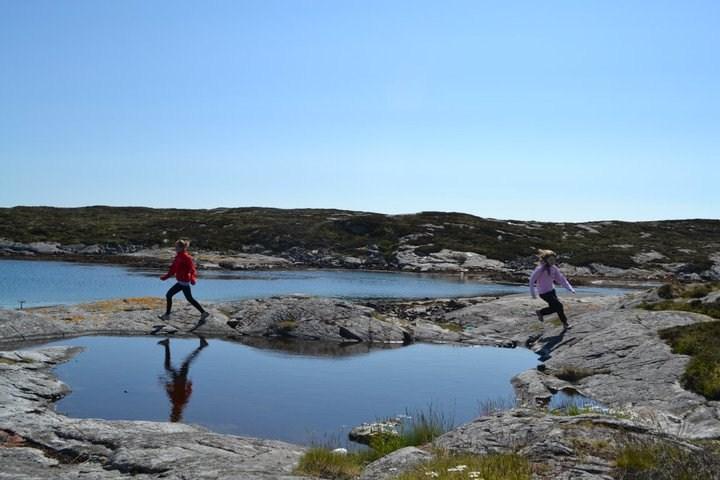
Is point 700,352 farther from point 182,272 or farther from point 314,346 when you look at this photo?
point 182,272

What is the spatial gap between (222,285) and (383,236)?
4276cm

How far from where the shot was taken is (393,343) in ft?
82.2

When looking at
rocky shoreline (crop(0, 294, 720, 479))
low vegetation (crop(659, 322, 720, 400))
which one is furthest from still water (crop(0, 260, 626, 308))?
low vegetation (crop(659, 322, 720, 400))

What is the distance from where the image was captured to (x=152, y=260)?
7588 centimetres

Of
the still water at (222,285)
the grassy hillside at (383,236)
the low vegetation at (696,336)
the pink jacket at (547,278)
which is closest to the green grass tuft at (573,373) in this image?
the low vegetation at (696,336)

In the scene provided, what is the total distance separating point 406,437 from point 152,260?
69169 millimetres

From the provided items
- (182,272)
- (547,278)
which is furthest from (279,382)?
(547,278)

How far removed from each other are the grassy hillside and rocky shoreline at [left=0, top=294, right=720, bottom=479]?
177 ft

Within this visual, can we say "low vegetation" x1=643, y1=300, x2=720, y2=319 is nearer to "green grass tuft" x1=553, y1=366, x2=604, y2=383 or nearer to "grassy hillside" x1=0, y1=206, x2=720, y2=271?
"green grass tuft" x1=553, y1=366, x2=604, y2=383

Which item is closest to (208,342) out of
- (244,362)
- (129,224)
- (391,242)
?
(244,362)

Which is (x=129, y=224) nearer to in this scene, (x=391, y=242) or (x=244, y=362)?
(x=391, y=242)

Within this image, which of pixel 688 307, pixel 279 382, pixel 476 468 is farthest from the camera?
pixel 688 307

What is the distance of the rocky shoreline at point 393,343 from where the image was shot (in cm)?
913

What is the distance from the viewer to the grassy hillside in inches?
3423
